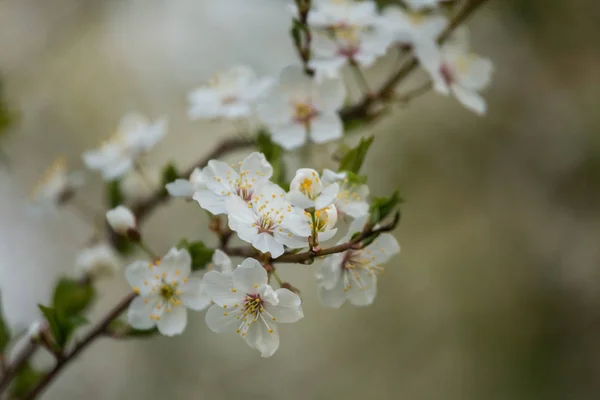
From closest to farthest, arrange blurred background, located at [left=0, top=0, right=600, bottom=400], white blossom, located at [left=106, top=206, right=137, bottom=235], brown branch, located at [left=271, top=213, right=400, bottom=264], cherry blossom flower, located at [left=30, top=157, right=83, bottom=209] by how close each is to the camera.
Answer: brown branch, located at [left=271, top=213, right=400, bottom=264]
white blossom, located at [left=106, top=206, right=137, bottom=235]
cherry blossom flower, located at [left=30, top=157, right=83, bottom=209]
blurred background, located at [left=0, top=0, right=600, bottom=400]

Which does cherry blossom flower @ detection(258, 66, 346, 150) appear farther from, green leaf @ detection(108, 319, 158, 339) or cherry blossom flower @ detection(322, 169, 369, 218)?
green leaf @ detection(108, 319, 158, 339)

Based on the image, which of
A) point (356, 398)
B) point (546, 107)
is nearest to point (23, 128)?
point (356, 398)

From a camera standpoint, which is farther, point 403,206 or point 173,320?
point 403,206

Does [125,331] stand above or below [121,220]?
below

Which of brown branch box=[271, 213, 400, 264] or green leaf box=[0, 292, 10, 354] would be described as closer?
brown branch box=[271, 213, 400, 264]

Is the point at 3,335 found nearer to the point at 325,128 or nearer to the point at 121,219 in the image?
the point at 121,219

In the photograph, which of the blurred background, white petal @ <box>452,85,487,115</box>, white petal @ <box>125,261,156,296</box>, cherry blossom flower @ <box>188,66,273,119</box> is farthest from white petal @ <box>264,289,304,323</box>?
the blurred background

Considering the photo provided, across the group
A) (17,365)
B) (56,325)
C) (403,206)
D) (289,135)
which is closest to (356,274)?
(289,135)
